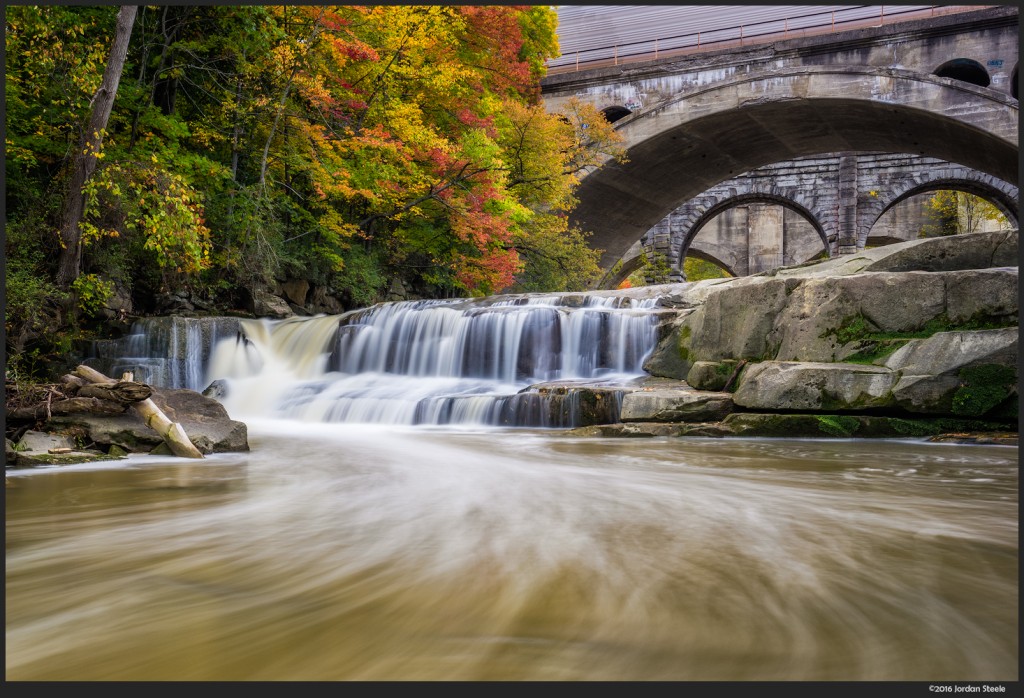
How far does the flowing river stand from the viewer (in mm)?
1563

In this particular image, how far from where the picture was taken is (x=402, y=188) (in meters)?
15.3

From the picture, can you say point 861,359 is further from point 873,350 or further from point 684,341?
point 684,341

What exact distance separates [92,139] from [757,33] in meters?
20.6

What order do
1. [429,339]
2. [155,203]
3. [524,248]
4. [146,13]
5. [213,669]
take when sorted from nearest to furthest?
[213,669]
[155,203]
[429,339]
[146,13]
[524,248]

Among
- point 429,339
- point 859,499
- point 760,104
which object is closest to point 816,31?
point 760,104

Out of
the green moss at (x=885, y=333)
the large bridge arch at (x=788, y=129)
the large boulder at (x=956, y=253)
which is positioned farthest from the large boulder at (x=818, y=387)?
the large bridge arch at (x=788, y=129)

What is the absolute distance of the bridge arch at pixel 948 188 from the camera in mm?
24484

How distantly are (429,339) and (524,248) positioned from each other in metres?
7.59

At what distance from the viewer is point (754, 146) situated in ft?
71.3

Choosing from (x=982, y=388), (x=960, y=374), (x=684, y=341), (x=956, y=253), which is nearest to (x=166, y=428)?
(x=684, y=341)

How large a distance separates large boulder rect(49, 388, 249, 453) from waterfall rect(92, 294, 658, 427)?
2911mm

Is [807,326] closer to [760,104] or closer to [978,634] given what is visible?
[978,634]

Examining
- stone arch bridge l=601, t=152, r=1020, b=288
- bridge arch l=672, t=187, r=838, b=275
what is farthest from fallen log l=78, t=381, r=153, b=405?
bridge arch l=672, t=187, r=838, b=275

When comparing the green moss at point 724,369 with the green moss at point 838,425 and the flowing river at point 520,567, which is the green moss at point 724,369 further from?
the flowing river at point 520,567
